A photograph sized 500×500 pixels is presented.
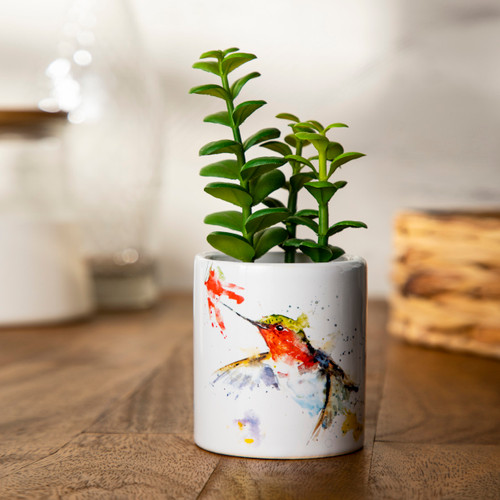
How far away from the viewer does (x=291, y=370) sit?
0.46 metres

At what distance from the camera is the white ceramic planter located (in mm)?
457

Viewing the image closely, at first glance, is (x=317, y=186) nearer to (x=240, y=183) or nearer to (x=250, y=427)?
(x=240, y=183)

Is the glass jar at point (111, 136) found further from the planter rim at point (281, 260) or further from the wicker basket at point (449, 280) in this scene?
the planter rim at point (281, 260)

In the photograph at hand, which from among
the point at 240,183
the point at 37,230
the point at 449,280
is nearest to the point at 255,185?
the point at 240,183

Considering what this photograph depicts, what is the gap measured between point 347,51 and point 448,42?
16cm

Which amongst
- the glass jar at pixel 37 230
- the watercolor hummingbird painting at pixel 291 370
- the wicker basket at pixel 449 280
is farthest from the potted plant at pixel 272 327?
the glass jar at pixel 37 230

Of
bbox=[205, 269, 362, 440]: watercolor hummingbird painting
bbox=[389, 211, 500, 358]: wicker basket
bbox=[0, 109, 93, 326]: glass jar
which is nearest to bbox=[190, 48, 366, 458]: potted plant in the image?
bbox=[205, 269, 362, 440]: watercolor hummingbird painting

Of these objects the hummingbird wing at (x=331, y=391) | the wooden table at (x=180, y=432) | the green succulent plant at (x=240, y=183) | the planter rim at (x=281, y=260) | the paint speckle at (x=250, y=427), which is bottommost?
the wooden table at (x=180, y=432)

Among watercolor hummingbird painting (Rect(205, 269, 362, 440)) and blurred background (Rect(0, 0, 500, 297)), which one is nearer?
watercolor hummingbird painting (Rect(205, 269, 362, 440))

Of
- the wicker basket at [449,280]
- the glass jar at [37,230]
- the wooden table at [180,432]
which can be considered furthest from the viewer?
the glass jar at [37,230]

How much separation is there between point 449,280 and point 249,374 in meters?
0.45

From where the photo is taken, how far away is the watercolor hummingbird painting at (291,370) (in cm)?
46

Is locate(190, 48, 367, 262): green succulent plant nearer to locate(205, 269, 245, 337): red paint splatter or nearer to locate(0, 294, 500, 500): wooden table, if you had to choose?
locate(205, 269, 245, 337): red paint splatter

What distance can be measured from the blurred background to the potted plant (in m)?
0.67
